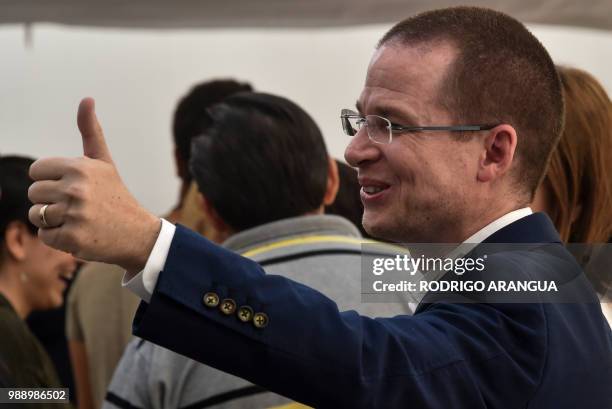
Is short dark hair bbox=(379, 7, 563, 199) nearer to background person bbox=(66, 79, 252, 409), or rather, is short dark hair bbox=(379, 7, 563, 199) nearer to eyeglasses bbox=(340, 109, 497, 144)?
eyeglasses bbox=(340, 109, 497, 144)

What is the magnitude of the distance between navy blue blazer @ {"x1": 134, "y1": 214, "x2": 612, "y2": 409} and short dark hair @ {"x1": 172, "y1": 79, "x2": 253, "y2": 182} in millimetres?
1819

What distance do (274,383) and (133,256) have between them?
215 mm

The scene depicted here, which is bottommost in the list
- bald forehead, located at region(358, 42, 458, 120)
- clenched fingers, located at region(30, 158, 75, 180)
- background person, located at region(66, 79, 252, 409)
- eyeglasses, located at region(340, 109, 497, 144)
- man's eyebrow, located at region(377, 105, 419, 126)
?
background person, located at region(66, 79, 252, 409)

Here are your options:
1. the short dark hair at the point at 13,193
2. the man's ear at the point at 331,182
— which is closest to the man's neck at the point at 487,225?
the man's ear at the point at 331,182

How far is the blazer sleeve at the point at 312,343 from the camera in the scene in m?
1.13

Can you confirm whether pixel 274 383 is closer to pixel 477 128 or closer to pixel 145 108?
pixel 477 128

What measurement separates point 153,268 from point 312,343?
0.20 meters

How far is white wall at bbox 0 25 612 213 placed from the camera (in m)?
3.09

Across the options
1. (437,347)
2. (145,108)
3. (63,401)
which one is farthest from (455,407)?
(145,108)

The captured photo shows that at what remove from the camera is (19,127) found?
10.1 ft

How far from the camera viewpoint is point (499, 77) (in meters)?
1.43

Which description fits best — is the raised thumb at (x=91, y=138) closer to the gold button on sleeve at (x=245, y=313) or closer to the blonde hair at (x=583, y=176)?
the gold button on sleeve at (x=245, y=313)

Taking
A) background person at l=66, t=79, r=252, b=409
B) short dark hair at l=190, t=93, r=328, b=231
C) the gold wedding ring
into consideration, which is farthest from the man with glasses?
background person at l=66, t=79, r=252, b=409

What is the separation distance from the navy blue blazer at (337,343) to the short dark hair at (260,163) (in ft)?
2.88
